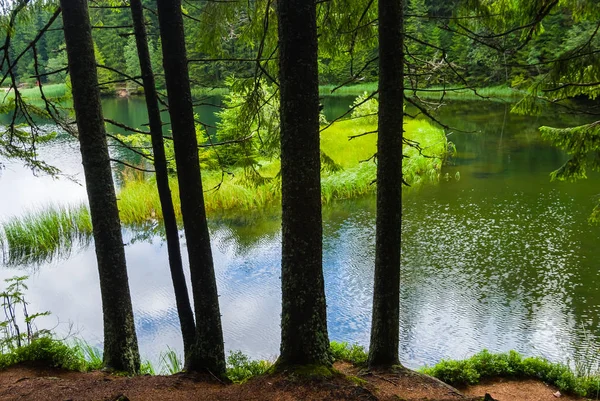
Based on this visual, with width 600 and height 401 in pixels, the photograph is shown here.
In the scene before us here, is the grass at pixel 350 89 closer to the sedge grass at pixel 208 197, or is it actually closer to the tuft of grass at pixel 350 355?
the sedge grass at pixel 208 197

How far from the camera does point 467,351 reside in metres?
7.93

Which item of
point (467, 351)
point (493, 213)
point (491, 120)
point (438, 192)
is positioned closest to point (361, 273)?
point (467, 351)

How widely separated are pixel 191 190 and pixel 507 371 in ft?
15.6

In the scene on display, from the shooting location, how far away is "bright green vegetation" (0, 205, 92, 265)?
12758 mm

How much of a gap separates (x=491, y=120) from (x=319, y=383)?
31.1m

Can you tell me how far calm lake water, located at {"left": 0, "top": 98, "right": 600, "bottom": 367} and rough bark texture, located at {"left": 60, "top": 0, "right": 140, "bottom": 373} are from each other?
3154 millimetres

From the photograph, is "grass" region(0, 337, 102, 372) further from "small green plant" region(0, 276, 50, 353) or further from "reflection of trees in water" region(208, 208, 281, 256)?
"reflection of trees in water" region(208, 208, 281, 256)

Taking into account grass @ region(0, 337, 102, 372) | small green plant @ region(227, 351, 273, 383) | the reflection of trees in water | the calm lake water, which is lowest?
the calm lake water

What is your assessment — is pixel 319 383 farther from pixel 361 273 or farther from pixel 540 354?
pixel 361 273

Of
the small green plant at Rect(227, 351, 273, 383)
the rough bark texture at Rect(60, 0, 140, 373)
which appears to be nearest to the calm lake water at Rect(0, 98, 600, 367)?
the small green plant at Rect(227, 351, 273, 383)

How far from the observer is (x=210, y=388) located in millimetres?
4461

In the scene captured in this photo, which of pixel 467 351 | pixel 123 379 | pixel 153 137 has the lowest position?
pixel 467 351

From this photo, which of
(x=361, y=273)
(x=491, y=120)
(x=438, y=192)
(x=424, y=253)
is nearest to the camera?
(x=361, y=273)

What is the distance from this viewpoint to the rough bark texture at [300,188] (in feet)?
12.4
